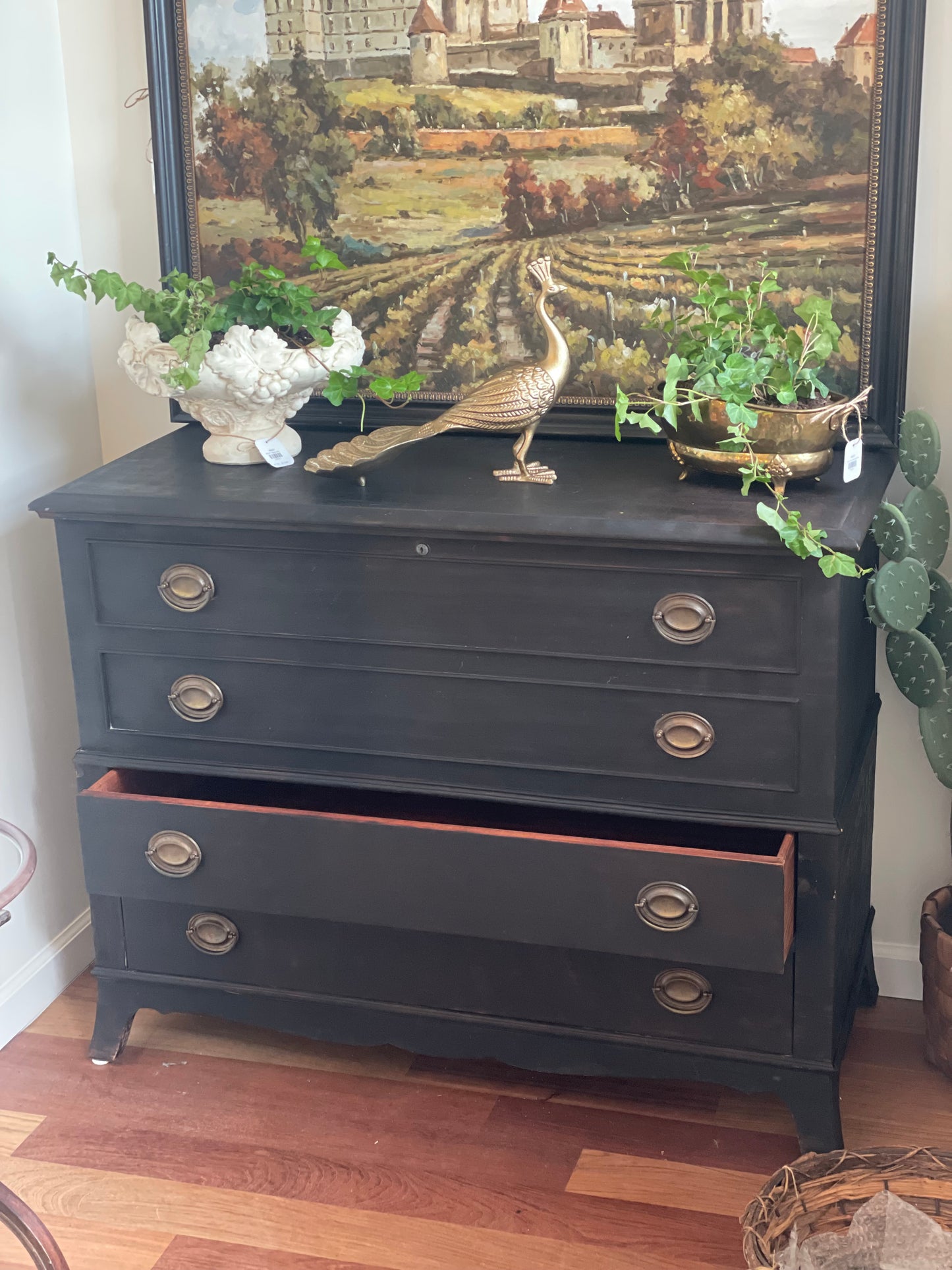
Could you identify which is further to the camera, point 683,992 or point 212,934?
point 212,934

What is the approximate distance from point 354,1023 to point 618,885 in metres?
0.50

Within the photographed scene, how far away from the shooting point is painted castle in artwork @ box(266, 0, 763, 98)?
1.88 metres

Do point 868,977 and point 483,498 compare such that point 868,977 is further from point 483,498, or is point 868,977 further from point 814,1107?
point 483,498

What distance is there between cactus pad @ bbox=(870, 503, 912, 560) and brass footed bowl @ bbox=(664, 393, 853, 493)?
0.10 m

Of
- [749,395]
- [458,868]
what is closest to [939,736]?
[749,395]

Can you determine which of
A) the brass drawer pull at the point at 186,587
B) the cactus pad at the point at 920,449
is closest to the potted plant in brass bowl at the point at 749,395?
the cactus pad at the point at 920,449

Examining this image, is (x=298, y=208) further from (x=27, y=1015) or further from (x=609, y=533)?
(x=27, y=1015)

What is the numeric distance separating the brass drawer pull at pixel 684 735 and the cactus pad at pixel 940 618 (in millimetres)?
401

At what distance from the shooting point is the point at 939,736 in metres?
1.90

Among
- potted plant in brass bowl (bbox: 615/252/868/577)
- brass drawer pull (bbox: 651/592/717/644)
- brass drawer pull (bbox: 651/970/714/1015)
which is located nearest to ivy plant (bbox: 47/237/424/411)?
potted plant in brass bowl (bbox: 615/252/868/577)

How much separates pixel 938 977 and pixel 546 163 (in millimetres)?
1327

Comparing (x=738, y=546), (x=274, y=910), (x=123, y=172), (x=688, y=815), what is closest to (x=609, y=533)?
(x=738, y=546)

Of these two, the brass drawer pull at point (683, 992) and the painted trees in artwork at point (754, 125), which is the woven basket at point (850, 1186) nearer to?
the brass drawer pull at point (683, 992)

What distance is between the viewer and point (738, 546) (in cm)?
160
